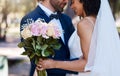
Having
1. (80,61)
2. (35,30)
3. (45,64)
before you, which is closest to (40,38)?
(35,30)

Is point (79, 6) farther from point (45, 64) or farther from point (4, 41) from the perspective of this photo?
point (4, 41)

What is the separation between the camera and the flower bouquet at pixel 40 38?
2854 mm

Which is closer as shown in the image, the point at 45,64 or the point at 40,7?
the point at 45,64

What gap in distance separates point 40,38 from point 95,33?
40cm

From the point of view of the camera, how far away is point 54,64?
2.96 metres

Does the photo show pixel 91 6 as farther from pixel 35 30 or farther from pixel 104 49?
pixel 35 30

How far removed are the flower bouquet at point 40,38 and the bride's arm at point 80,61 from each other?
3.0 inches

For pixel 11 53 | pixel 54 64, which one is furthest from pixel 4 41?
pixel 54 64

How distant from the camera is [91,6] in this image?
119 inches

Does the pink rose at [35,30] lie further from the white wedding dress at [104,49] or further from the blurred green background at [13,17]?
the blurred green background at [13,17]

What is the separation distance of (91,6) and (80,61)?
402mm

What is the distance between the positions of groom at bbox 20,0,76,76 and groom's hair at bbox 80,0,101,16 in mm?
305

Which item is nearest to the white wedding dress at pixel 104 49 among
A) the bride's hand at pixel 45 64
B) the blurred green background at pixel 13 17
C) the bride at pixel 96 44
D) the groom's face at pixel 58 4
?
the bride at pixel 96 44

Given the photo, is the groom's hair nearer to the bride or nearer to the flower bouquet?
the bride
